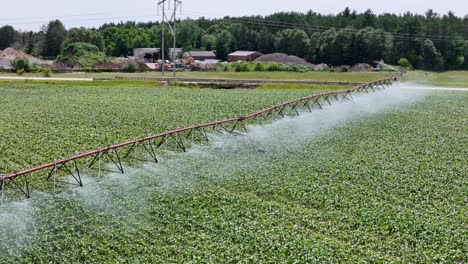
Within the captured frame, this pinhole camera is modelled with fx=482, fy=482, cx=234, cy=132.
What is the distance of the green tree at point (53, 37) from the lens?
4141 inches

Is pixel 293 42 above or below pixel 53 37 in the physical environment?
below

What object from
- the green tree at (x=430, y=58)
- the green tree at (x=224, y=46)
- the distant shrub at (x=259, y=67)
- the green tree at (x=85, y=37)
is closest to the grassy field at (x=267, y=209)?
the distant shrub at (x=259, y=67)

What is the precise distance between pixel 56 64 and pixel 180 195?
68.9m

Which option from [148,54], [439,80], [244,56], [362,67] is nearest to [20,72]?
[148,54]

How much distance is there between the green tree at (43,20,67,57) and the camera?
105188 millimetres

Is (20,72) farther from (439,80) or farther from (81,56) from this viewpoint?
(439,80)

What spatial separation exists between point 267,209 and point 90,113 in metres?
19.1

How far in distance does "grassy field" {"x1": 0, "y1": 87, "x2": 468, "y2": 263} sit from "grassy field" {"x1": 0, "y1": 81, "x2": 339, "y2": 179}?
78.1 inches

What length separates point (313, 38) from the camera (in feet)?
320

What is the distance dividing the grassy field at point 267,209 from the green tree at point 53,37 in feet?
296

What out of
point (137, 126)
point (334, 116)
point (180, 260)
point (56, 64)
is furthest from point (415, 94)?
point (56, 64)

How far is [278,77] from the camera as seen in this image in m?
62.0

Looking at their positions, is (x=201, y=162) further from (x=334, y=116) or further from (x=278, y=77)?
(x=278, y=77)

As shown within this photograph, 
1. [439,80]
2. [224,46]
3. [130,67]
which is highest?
[224,46]
